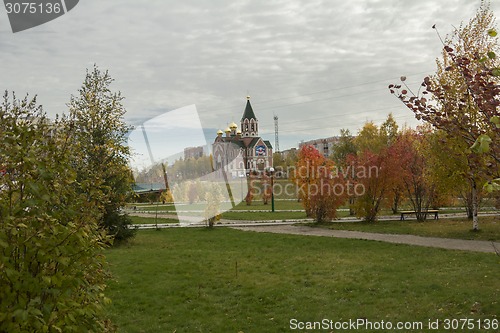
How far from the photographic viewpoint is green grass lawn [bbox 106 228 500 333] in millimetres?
7176

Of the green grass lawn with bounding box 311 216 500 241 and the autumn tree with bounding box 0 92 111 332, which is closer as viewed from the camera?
the autumn tree with bounding box 0 92 111 332

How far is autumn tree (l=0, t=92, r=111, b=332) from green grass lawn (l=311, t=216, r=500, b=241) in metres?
15.5

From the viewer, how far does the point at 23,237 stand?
2840mm

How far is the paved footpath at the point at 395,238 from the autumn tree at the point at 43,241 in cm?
1083

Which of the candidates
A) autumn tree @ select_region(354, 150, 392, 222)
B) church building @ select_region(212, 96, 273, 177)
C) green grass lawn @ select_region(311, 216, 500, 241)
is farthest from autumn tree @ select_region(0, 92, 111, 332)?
church building @ select_region(212, 96, 273, 177)

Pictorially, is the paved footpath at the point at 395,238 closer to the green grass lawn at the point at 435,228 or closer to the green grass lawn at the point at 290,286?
the green grass lawn at the point at 435,228

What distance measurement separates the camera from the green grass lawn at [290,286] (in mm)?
7176

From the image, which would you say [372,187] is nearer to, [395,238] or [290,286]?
[395,238]

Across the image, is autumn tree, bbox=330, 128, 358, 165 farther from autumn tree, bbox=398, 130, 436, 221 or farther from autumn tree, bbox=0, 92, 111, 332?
autumn tree, bbox=0, 92, 111, 332

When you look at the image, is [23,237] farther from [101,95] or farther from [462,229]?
[462,229]

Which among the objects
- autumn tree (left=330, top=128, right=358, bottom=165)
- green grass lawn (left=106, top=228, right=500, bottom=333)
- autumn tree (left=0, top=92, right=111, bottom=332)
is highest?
autumn tree (left=330, top=128, right=358, bottom=165)

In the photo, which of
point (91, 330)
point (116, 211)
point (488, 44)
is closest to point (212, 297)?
point (91, 330)

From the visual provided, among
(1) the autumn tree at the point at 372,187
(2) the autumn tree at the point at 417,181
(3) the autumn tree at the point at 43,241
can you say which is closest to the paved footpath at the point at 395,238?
(1) the autumn tree at the point at 372,187

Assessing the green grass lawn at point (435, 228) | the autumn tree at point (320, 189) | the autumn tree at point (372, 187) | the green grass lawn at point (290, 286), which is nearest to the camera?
the green grass lawn at point (290, 286)
